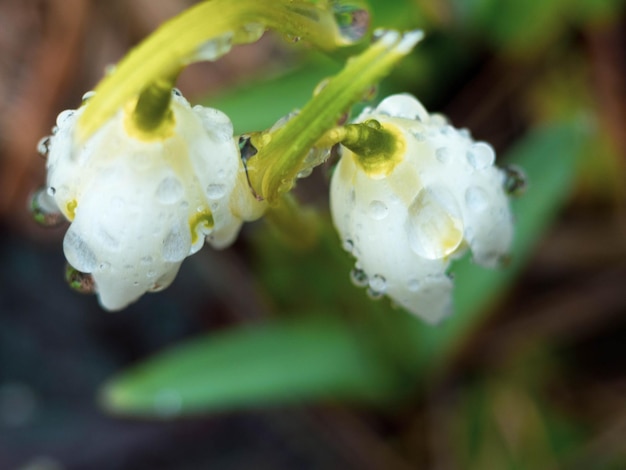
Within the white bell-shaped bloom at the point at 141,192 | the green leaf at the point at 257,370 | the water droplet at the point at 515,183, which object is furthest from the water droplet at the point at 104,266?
the green leaf at the point at 257,370

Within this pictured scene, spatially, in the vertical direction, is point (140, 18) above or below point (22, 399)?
above

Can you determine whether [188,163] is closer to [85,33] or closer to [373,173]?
[373,173]

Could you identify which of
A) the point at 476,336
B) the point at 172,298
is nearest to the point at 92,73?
the point at 172,298

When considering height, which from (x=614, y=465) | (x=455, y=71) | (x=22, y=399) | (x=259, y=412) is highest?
(x=455, y=71)

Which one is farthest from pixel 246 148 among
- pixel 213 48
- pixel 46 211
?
pixel 46 211

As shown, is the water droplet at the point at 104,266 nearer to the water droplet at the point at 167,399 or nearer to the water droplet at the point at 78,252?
the water droplet at the point at 78,252

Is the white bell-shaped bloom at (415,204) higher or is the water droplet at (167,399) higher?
the water droplet at (167,399)
